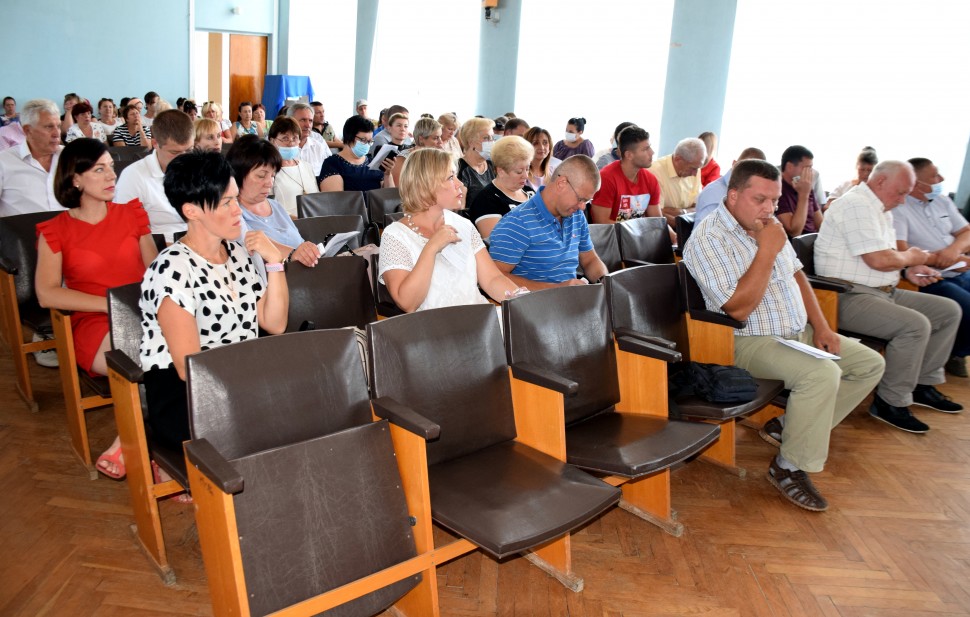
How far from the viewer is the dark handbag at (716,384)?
2791 mm

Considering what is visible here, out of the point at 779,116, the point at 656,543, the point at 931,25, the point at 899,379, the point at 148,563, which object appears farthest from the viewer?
the point at 779,116

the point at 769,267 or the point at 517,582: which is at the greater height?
the point at 769,267

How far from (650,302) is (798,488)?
99cm

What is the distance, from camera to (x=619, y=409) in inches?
112

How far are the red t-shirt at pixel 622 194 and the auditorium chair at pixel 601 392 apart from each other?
96.3 inches

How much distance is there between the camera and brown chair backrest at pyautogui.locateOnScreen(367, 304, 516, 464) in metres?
2.17

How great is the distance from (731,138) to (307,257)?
6689 millimetres

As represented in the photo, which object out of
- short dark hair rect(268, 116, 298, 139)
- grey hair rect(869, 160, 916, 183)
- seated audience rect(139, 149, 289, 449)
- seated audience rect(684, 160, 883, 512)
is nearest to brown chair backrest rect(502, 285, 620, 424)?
seated audience rect(684, 160, 883, 512)

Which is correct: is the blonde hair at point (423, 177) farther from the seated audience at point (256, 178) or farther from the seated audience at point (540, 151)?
the seated audience at point (540, 151)

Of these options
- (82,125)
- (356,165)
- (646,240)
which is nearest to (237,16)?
(82,125)

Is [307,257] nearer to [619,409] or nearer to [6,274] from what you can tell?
[619,409]

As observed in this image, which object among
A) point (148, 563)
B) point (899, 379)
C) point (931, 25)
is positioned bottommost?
point (148, 563)

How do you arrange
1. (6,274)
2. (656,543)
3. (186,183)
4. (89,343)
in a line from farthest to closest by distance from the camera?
(6,274) < (89,343) < (656,543) < (186,183)

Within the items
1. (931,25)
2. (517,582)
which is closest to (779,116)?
(931,25)
